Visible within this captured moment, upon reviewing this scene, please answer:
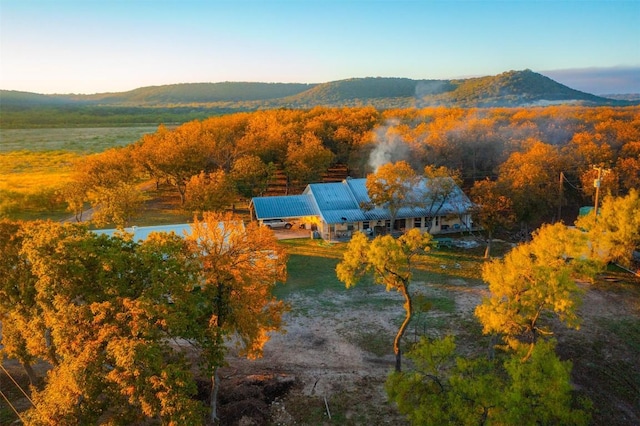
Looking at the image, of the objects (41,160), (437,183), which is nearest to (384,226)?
(437,183)

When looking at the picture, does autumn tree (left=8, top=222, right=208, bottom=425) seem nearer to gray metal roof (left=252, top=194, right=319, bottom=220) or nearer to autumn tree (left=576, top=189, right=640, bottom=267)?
autumn tree (left=576, top=189, right=640, bottom=267)

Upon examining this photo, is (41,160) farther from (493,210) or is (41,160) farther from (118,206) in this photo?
(493,210)

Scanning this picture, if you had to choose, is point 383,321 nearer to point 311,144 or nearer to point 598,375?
point 598,375

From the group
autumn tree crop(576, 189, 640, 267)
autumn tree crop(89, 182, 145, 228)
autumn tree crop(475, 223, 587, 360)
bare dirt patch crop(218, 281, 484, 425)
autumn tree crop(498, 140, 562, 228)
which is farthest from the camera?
autumn tree crop(89, 182, 145, 228)

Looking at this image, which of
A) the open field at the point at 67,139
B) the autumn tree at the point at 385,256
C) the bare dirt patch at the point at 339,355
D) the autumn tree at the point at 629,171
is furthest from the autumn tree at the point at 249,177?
the open field at the point at 67,139

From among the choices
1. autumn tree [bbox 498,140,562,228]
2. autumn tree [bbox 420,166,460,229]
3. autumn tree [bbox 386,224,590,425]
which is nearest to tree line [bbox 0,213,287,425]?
autumn tree [bbox 386,224,590,425]

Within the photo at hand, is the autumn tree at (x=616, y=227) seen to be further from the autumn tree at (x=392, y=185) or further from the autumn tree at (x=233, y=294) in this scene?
the autumn tree at (x=233, y=294)
